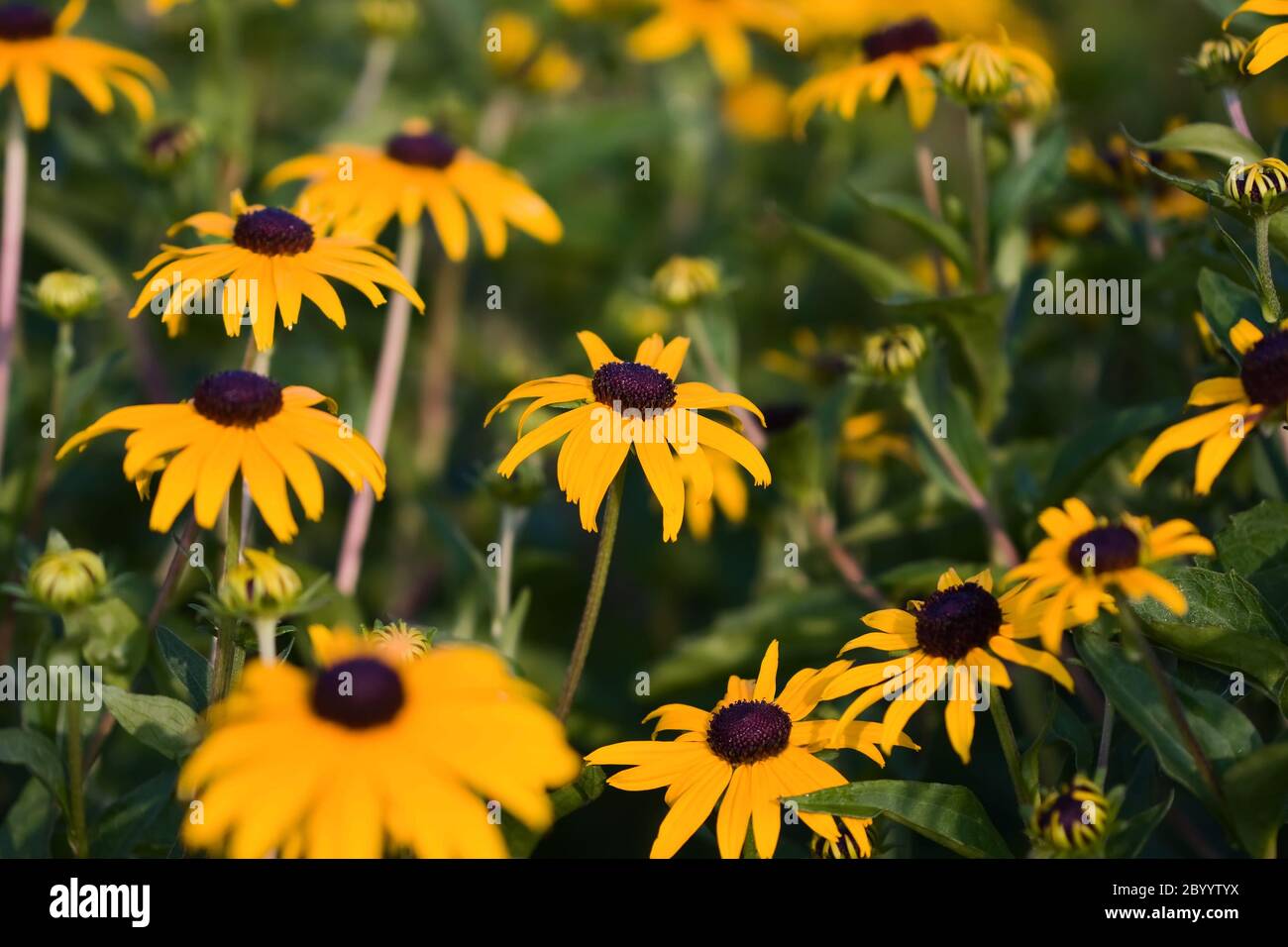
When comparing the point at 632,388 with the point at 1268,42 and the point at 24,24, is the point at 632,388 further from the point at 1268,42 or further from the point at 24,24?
the point at 24,24

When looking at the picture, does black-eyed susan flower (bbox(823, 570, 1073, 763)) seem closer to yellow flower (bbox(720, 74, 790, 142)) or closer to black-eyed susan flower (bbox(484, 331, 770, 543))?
black-eyed susan flower (bbox(484, 331, 770, 543))

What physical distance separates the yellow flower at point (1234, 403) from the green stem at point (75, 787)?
1060 millimetres

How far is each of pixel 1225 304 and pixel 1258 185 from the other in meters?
0.21

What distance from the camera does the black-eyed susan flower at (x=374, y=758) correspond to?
0.97 m

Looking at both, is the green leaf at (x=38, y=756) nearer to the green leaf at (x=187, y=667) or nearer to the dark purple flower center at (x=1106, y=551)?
the green leaf at (x=187, y=667)

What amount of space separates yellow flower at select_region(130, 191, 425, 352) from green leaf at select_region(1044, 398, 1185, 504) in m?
0.88

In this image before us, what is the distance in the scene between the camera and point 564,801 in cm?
142

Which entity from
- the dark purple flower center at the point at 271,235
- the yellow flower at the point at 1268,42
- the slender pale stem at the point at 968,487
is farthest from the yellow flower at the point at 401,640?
the yellow flower at the point at 1268,42

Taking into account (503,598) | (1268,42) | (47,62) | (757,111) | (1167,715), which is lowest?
(1167,715)

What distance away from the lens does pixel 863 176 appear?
10.9 ft

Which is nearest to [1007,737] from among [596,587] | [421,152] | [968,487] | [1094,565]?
[1094,565]
